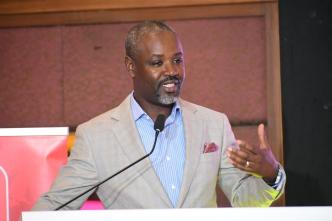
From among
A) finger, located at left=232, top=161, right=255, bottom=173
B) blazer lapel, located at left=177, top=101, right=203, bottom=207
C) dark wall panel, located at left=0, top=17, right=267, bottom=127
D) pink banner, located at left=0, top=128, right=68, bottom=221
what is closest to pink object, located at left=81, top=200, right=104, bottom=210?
dark wall panel, located at left=0, top=17, right=267, bottom=127

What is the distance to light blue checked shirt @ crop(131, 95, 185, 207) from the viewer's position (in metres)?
1.66

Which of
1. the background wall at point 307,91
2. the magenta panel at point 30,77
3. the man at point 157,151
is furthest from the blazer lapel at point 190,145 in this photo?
the magenta panel at point 30,77

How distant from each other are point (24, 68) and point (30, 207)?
121cm

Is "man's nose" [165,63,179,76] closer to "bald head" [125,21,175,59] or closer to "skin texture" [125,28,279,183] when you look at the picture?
"skin texture" [125,28,279,183]

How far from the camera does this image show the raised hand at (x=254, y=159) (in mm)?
1291

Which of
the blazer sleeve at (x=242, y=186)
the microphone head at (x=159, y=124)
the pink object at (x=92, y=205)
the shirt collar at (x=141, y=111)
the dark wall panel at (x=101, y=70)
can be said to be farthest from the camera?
the dark wall panel at (x=101, y=70)

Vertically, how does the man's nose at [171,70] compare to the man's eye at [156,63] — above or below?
below

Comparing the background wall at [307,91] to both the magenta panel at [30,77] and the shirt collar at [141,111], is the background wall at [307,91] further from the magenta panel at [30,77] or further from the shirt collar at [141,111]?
the magenta panel at [30,77]

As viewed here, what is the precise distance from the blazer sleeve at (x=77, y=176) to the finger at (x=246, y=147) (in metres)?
0.54

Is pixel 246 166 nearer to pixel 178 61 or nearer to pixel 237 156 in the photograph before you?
pixel 237 156

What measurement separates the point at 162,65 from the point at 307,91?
857 mm

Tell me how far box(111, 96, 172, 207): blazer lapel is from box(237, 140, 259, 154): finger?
1.28ft

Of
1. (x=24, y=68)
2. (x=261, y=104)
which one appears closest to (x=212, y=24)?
(x=261, y=104)

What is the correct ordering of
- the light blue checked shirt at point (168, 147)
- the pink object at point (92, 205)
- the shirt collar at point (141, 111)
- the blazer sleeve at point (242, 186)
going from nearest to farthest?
the blazer sleeve at point (242, 186) → the light blue checked shirt at point (168, 147) → the shirt collar at point (141, 111) → the pink object at point (92, 205)
